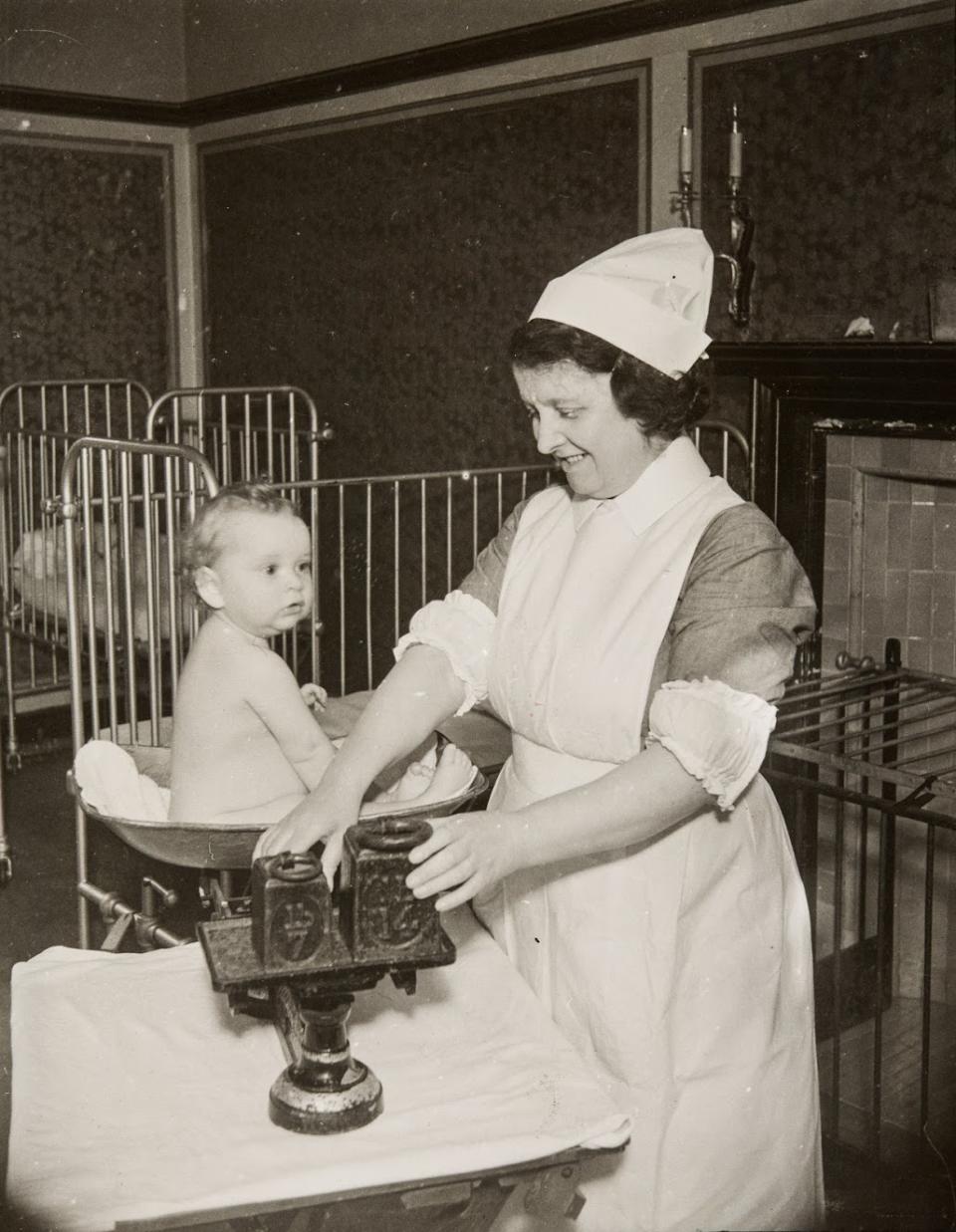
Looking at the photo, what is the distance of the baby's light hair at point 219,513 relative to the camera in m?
2.54

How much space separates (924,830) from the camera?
3846mm

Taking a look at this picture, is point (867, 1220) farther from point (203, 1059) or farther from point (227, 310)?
point (227, 310)

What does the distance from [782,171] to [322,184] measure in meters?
2.49

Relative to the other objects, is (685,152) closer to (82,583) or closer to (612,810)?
(82,583)

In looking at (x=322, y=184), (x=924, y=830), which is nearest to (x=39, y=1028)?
(x=924, y=830)

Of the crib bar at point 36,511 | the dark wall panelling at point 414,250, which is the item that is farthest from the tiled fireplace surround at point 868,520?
the crib bar at point 36,511

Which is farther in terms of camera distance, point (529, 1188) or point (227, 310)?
point (227, 310)

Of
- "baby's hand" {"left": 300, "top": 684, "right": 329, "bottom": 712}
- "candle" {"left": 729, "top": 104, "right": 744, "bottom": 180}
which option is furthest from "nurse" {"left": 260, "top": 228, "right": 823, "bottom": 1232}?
"candle" {"left": 729, "top": 104, "right": 744, "bottom": 180}

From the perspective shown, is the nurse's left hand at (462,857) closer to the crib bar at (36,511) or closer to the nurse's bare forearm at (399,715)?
the nurse's bare forearm at (399,715)

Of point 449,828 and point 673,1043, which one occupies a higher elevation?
point 449,828

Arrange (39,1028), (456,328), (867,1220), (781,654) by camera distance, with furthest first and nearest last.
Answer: (456,328)
(867,1220)
(781,654)
(39,1028)

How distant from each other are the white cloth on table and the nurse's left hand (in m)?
0.19

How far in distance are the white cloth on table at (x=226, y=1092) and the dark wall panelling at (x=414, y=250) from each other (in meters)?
3.36

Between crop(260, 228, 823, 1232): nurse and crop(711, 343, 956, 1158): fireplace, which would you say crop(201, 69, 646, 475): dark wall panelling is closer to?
crop(711, 343, 956, 1158): fireplace
